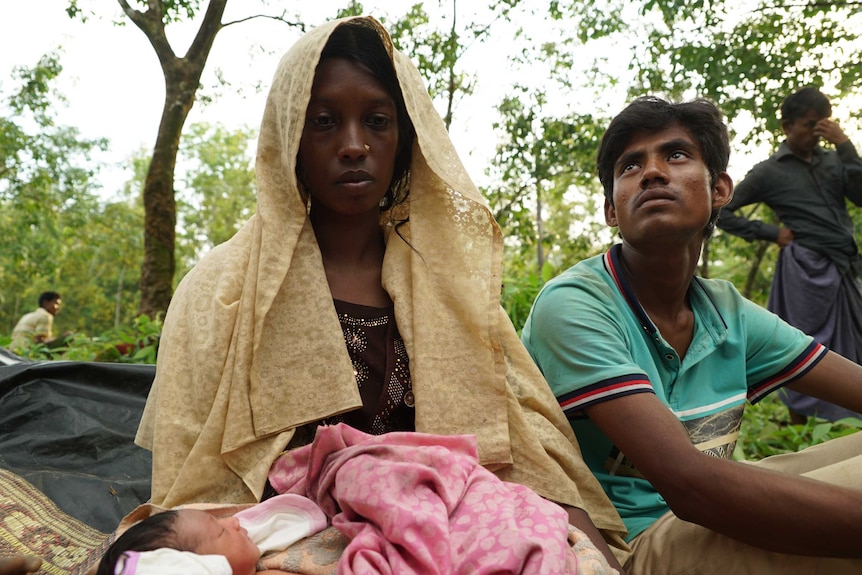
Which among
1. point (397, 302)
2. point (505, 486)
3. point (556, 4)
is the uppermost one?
point (556, 4)

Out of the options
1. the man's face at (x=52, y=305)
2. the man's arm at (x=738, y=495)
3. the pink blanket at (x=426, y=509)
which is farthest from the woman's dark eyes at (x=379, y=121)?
the man's face at (x=52, y=305)

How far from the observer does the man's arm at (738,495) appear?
4.86ft

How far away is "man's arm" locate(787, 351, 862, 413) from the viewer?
6.70 ft

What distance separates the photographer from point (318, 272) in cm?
190

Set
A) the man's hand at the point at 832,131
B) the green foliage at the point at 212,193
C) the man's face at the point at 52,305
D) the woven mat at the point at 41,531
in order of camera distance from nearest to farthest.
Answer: the woven mat at the point at 41,531 < the man's hand at the point at 832,131 < the man's face at the point at 52,305 < the green foliage at the point at 212,193

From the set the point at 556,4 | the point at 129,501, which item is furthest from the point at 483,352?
the point at 556,4

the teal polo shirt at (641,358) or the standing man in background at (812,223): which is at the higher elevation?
the standing man in background at (812,223)

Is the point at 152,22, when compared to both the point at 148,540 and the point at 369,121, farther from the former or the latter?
the point at 148,540

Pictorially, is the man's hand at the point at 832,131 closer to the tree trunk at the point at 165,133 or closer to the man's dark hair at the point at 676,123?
Answer: the man's dark hair at the point at 676,123

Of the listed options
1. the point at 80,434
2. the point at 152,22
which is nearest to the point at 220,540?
the point at 80,434

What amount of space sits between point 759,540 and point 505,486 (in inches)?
21.0

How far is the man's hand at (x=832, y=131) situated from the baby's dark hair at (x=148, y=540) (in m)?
4.42

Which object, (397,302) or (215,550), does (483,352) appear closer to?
(397,302)

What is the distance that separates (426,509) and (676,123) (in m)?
1.29
